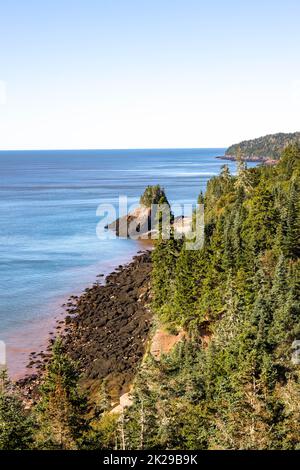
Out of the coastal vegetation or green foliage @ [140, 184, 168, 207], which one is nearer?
the coastal vegetation

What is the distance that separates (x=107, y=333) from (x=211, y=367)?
85.0ft

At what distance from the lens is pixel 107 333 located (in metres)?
56.2

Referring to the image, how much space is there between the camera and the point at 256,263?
146ft

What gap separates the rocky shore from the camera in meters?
46.3

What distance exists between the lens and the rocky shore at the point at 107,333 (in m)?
46.3

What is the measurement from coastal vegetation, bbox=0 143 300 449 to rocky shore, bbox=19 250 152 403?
1322 millimetres

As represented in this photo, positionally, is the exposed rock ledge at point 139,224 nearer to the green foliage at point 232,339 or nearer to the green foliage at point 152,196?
→ the green foliage at point 152,196

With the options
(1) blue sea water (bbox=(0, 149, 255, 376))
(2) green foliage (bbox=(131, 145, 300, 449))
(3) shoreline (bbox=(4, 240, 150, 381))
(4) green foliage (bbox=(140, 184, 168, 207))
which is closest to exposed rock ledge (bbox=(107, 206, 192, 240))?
(4) green foliage (bbox=(140, 184, 168, 207))

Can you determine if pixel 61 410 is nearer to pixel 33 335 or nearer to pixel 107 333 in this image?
pixel 107 333

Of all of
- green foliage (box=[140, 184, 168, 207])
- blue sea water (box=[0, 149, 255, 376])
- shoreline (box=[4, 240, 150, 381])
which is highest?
green foliage (box=[140, 184, 168, 207])

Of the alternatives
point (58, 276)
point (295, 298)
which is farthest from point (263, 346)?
point (58, 276)

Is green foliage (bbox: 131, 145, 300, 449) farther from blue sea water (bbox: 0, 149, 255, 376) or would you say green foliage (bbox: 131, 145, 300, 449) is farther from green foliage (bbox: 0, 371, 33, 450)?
blue sea water (bbox: 0, 149, 255, 376)

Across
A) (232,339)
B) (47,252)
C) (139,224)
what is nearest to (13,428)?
(232,339)
